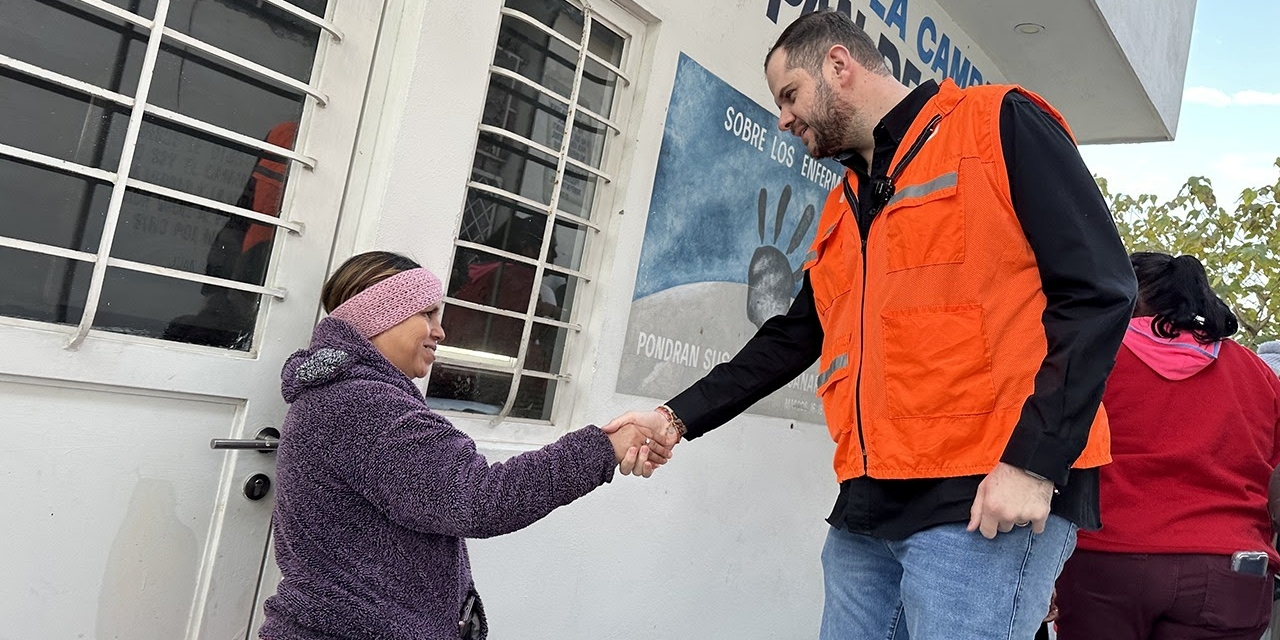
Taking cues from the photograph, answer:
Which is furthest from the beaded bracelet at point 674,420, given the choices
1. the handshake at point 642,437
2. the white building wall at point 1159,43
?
the white building wall at point 1159,43

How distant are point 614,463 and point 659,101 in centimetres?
173

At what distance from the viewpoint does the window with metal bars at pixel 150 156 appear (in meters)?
1.84

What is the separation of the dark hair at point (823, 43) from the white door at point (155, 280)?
1.13 m

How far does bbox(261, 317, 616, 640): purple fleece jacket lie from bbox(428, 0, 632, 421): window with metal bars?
0.89 m

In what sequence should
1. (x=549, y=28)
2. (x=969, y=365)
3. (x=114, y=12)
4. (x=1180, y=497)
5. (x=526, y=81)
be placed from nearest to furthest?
(x=969, y=365) < (x=114, y=12) < (x=1180, y=497) < (x=526, y=81) < (x=549, y=28)

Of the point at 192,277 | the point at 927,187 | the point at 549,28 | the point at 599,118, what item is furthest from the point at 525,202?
the point at 927,187

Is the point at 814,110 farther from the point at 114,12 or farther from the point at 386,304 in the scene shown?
the point at 114,12

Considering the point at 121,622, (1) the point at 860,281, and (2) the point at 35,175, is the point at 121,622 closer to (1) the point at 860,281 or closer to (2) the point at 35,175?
(2) the point at 35,175

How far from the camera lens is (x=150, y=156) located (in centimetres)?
202

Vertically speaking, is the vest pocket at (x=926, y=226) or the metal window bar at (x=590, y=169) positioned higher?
the metal window bar at (x=590, y=169)

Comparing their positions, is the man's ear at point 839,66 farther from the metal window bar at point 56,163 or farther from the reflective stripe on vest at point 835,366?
the metal window bar at point 56,163

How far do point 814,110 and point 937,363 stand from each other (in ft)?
2.31

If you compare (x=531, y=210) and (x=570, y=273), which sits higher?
(x=531, y=210)

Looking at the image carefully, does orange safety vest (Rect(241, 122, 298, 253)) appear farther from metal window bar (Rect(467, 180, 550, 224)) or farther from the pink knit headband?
metal window bar (Rect(467, 180, 550, 224))
